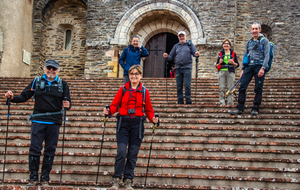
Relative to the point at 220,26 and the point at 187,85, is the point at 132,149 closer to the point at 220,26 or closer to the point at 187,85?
the point at 187,85

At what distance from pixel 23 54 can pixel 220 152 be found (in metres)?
12.1

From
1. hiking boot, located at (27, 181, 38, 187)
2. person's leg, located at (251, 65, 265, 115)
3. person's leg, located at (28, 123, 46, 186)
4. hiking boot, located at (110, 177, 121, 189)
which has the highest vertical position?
person's leg, located at (251, 65, 265, 115)

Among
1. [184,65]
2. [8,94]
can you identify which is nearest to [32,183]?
[8,94]

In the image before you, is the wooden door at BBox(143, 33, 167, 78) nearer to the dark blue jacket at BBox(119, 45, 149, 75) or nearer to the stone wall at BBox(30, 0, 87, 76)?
the stone wall at BBox(30, 0, 87, 76)

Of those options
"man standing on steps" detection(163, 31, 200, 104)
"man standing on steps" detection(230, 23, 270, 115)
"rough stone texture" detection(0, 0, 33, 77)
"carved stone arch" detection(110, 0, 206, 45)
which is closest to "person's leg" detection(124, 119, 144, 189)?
"man standing on steps" detection(230, 23, 270, 115)

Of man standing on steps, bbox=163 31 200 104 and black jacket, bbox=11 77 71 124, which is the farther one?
man standing on steps, bbox=163 31 200 104

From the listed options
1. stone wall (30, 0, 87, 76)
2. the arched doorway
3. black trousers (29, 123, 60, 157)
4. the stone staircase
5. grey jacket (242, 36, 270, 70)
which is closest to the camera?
black trousers (29, 123, 60, 157)

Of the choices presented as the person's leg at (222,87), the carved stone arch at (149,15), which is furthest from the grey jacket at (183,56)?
the carved stone arch at (149,15)

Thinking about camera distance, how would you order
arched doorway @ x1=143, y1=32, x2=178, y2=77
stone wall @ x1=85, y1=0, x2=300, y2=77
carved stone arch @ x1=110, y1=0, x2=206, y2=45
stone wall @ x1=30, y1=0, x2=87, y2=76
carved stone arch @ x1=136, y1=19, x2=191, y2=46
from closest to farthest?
stone wall @ x1=85, y1=0, x2=300, y2=77, carved stone arch @ x1=110, y1=0, x2=206, y2=45, carved stone arch @ x1=136, y1=19, x2=191, y2=46, arched doorway @ x1=143, y1=32, x2=178, y2=77, stone wall @ x1=30, y1=0, x2=87, y2=76

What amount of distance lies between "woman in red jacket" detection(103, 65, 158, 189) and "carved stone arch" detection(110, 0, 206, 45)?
10319 mm

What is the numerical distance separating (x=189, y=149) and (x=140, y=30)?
10656 millimetres

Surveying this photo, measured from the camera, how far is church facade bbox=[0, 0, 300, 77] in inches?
558

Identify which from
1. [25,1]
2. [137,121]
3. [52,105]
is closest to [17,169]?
[52,105]

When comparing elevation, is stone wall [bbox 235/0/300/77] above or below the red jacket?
above
